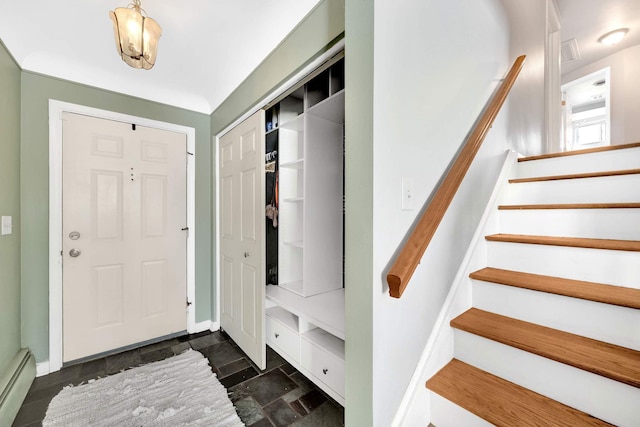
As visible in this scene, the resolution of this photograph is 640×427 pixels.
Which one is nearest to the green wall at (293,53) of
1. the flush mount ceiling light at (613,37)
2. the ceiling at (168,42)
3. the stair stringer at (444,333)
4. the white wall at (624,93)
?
the ceiling at (168,42)

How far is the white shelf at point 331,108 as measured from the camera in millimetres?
1742

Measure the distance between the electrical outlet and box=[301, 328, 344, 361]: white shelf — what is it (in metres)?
1.00

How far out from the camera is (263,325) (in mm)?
1887

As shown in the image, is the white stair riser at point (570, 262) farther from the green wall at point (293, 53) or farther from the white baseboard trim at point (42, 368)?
the white baseboard trim at point (42, 368)

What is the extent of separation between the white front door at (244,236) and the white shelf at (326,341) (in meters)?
0.38

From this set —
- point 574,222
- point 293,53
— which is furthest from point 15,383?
point 574,222

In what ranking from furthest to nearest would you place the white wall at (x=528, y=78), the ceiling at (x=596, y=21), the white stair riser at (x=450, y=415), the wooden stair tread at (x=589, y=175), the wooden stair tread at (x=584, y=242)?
the ceiling at (x=596, y=21)
the white wall at (x=528, y=78)
the wooden stair tread at (x=589, y=175)
the wooden stair tread at (x=584, y=242)
the white stair riser at (x=450, y=415)

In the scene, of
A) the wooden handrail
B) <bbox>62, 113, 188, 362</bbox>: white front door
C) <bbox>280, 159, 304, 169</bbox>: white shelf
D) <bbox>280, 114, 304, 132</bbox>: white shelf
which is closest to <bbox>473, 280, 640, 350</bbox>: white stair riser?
the wooden handrail

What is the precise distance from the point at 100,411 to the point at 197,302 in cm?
106

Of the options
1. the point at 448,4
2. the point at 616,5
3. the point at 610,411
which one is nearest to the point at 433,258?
the point at 610,411

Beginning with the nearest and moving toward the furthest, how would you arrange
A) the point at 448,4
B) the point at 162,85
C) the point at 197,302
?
the point at 448,4 → the point at 162,85 → the point at 197,302

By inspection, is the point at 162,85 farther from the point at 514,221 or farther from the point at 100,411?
the point at 514,221

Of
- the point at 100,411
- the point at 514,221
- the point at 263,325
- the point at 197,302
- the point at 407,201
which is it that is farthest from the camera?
the point at 197,302

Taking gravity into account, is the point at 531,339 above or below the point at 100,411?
above
